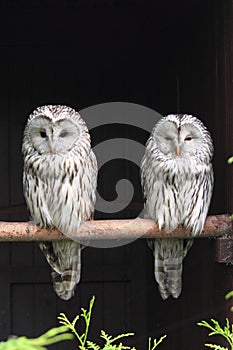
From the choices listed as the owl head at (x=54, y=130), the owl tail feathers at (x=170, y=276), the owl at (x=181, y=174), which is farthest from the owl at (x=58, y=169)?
the owl tail feathers at (x=170, y=276)

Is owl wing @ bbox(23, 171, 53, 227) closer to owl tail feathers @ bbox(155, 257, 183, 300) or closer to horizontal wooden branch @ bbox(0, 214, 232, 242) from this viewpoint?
horizontal wooden branch @ bbox(0, 214, 232, 242)

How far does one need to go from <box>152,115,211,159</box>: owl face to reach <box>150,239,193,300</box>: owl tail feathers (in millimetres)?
377

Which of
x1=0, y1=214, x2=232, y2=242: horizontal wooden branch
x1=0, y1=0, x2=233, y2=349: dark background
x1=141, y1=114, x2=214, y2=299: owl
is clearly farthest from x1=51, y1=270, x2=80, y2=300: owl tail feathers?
x1=0, y1=0, x2=233, y2=349: dark background

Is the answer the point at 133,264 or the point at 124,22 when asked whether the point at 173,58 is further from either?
the point at 133,264

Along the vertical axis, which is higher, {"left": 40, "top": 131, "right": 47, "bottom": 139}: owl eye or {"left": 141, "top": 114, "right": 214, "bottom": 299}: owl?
{"left": 40, "top": 131, "right": 47, "bottom": 139}: owl eye

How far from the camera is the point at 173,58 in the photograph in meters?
3.48

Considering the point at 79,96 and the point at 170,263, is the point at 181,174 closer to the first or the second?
the point at 170,263

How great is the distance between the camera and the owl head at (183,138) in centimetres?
229

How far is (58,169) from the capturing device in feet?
7.45

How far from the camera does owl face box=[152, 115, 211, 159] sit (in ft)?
7.51

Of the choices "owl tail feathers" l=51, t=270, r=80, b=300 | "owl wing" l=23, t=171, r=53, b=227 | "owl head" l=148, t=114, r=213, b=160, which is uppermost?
"owl head" l=148, t=114, r=213, b=160

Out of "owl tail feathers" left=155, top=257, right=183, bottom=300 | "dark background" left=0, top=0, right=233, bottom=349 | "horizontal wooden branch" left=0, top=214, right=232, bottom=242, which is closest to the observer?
"horizontal wooden branch" left=0, top=214, right=232, bottom=242

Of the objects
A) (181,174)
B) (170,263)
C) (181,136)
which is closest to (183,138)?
(181,136)

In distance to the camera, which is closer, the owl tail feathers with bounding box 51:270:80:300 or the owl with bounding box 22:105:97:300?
the owl with bounding box 22:105:97:300
